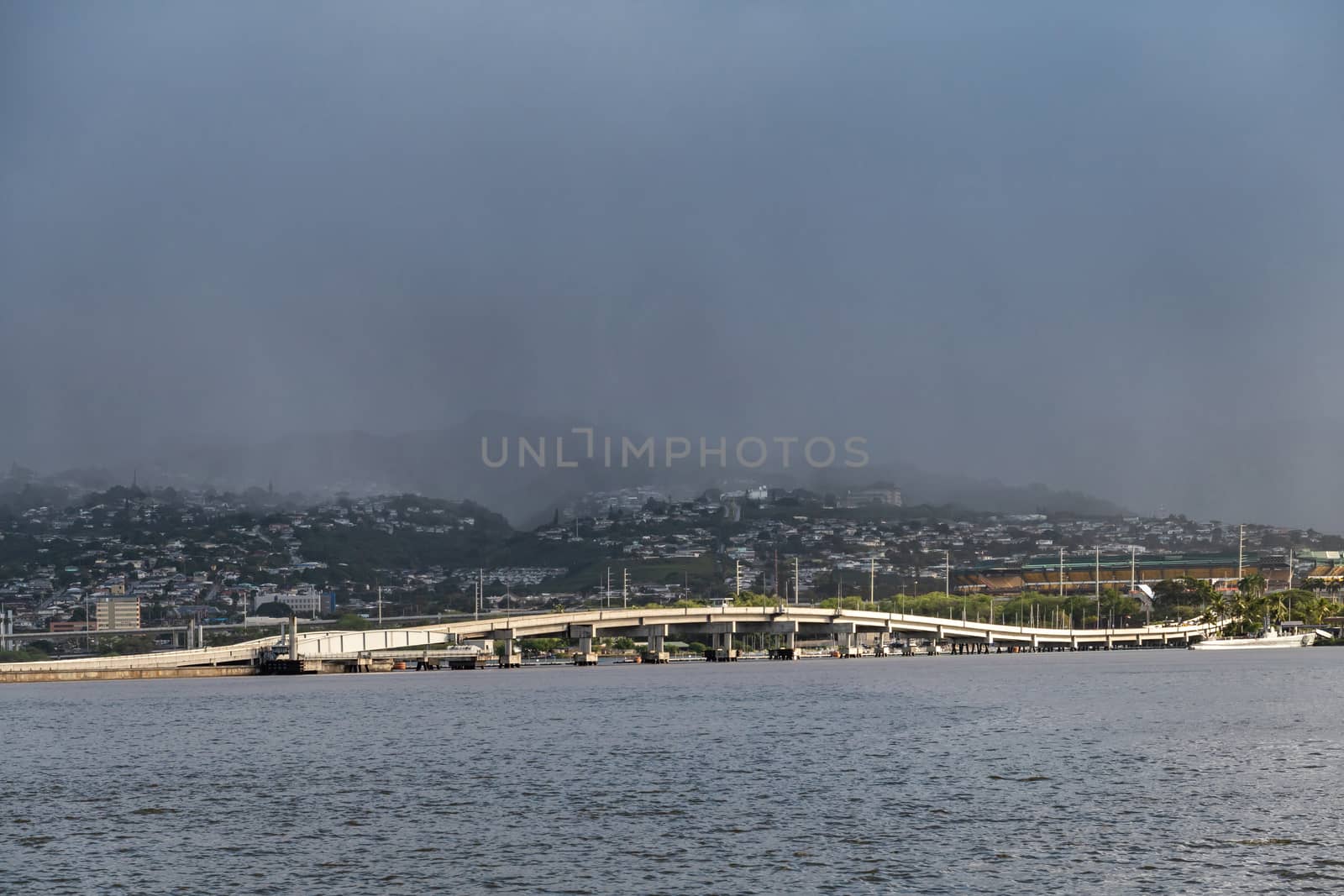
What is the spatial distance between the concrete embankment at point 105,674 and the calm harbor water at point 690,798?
75167 mm

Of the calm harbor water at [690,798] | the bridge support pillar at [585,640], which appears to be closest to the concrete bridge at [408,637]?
the bridge support pillar at [585,640]

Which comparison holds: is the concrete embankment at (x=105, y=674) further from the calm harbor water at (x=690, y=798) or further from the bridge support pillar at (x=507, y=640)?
the calm harbor water at (x=690, y=798)

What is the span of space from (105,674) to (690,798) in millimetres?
132837

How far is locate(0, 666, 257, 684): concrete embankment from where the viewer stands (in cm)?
16000

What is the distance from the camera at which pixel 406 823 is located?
134 ft

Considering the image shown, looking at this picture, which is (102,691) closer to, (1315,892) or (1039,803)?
(1039,803)

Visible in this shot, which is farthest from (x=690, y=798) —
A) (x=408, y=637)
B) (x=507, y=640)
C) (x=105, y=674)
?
(x=507, y=640)

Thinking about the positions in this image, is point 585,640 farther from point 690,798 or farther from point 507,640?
point 690,798

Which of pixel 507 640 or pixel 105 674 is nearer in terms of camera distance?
pixel 105 674

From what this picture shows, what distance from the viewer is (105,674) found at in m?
163

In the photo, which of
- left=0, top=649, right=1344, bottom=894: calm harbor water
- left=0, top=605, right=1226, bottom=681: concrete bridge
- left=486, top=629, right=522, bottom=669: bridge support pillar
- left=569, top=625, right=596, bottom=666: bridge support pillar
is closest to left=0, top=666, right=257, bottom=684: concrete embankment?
left=0, top=605, right=1226, bottom=681: concrete bridge

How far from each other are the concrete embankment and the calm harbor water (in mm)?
75167

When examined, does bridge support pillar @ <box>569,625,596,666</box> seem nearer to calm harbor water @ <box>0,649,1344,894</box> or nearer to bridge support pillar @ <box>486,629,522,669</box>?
bridge support pillar @ <box>486,629,522,669</box>

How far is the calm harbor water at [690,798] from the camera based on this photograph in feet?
107
